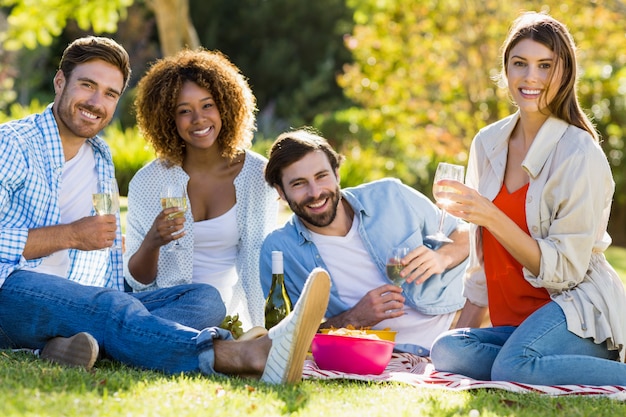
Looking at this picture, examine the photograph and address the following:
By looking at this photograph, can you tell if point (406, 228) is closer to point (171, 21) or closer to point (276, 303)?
point (276, 303)

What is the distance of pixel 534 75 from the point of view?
4.32m

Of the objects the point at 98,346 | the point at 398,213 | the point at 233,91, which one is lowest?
the point at 98,346

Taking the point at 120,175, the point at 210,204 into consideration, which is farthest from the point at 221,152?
the point at 120,175

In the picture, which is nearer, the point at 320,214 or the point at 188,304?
the point at 188,304

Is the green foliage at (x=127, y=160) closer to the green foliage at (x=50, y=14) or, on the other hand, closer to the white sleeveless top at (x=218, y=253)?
the green foliage at (x=50, y=14)

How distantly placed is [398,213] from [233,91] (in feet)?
4.09

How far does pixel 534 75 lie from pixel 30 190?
98.4 inches

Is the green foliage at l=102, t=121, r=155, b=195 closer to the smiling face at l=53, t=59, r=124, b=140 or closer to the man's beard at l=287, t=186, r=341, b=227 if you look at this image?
the smiling face at l=53, t=59, r=124, b=140

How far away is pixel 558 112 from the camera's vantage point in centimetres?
442

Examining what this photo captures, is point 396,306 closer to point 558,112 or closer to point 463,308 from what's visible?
point 463,308

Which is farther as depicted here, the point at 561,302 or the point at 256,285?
the point at 256,285

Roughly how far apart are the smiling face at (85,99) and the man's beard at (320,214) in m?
1.10

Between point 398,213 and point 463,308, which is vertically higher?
point 398,213

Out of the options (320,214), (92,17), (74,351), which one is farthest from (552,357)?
(92,17)
